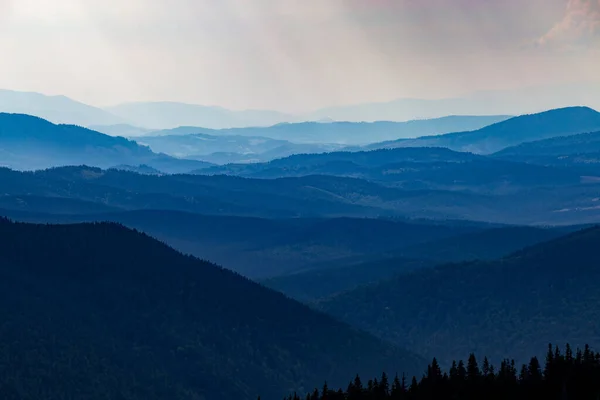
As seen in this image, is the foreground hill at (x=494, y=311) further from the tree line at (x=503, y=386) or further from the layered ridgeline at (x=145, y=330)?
the tree line at (x=503, y=386)

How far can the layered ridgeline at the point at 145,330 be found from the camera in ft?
403

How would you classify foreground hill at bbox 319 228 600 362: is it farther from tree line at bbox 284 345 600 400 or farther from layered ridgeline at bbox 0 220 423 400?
tree line at bbox 284 345 600 400

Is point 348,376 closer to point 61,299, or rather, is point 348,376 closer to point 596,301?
point 61,299

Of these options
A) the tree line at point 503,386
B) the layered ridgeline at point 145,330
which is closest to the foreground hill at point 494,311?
the layered ridgeline at point 145,330

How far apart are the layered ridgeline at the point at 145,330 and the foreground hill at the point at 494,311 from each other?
65.0 ft

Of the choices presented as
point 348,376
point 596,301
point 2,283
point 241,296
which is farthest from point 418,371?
point 2,283

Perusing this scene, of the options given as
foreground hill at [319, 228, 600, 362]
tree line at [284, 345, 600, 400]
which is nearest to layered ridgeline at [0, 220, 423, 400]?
foreground hill at [319, 228, 600, 362]

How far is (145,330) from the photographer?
5453 inches

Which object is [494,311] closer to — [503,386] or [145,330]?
[145,330]

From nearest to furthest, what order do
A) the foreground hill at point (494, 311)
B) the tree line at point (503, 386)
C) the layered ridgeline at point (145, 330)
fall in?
the tree line at point (503, 386) < the layered ridgeline at point (145, 330) < the foreground hill at point (494, 311)

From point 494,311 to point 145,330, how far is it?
66114 millimetres

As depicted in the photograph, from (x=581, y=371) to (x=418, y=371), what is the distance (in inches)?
2642

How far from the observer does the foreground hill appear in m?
170

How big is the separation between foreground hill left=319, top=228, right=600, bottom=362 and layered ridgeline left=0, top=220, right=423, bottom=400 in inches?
780
